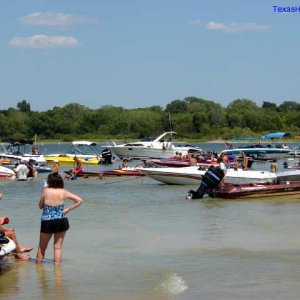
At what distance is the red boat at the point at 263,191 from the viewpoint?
936 inches

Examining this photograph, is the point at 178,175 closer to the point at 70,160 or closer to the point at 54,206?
the point at 54,206

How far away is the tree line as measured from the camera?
14925cm

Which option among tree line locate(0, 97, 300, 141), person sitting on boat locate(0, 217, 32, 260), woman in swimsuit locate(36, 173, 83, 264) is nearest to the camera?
woman in swimsuit locate(36, 173, 83, 264)

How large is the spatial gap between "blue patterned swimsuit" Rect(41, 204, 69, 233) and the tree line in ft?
439

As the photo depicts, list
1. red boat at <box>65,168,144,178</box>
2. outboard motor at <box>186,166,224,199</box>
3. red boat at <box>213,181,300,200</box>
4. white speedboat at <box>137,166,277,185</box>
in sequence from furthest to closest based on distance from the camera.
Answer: red boat at <box>65,168,144,178</box>, white speedboat at <box>137,166,277,185</box>, outboard motor at <box>186,166,224,199</box>, red boat at <box>213,181,300,200</box>

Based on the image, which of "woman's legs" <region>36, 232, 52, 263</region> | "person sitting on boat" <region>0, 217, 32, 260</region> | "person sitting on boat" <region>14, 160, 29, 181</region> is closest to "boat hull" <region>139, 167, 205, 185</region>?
"person sitting on boat" <region>14, 160, 29, 181</region>

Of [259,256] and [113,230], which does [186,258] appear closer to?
[259,256]

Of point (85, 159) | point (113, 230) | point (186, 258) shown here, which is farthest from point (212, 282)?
point (85, 159)

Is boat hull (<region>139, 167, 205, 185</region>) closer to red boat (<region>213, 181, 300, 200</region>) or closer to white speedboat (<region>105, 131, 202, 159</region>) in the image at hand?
red boat (<region>213, 181, 300, 200</region>)

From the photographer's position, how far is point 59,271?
11.5 m

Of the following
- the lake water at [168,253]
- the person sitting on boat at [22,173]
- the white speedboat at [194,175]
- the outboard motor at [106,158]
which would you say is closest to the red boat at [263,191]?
the lake water at [168,253]

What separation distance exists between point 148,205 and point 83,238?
857 cm

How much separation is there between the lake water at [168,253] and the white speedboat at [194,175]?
457cm

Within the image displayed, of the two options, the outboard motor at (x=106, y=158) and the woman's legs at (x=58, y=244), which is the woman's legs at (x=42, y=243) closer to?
the woman's legs at (x=58, y=244)
